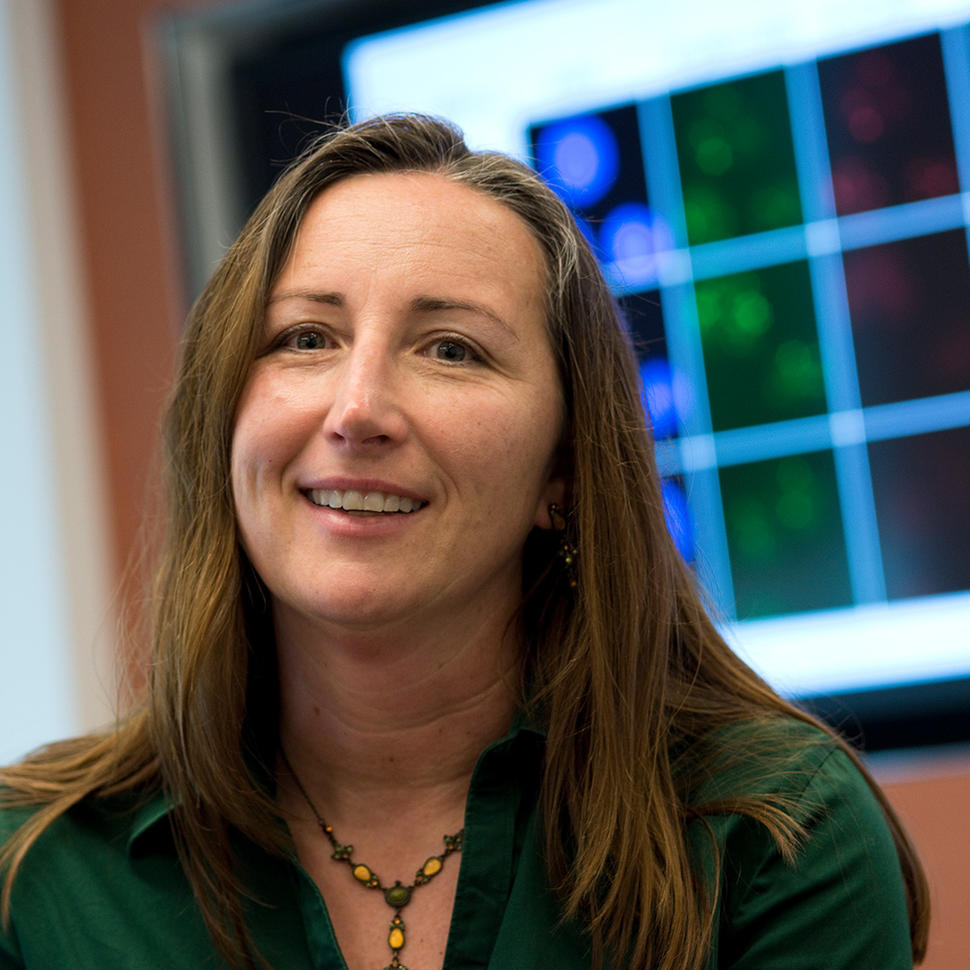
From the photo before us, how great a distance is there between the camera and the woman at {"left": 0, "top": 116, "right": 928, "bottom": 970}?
131 centimetres

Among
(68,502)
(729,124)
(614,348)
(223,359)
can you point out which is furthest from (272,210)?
(68,502)

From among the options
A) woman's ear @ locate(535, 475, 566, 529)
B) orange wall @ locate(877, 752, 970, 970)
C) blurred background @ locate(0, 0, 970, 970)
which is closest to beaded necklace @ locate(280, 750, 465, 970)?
woman's ear @ locate(535, 475, 566, 529)

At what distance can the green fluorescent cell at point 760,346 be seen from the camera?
247 centimetres

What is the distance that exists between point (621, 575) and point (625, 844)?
11.1 inches

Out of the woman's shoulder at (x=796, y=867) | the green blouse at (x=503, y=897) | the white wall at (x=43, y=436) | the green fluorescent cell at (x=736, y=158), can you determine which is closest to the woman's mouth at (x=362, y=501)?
the green blouse at (x=503, y=897)

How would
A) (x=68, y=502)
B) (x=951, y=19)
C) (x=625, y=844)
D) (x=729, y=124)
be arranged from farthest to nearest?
1. (x=68, y=502)
2. (x=729, y=124)
3. (x=951, y=19)
4. (x=625, y=844)

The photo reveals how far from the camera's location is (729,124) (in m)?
2.54

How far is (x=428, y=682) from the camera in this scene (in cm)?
141

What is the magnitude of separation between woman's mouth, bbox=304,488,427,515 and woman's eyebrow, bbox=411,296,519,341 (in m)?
0.20

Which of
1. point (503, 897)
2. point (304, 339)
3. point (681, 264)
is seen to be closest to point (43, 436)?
point (681, 264)

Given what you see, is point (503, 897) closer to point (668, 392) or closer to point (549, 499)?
point (549, 499)

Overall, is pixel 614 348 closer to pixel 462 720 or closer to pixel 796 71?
pixel 462 720

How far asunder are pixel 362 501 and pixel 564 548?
0.28 metres

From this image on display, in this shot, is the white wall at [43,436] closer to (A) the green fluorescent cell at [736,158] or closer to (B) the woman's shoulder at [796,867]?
(A) the green fluorescent cell at [736,158]
